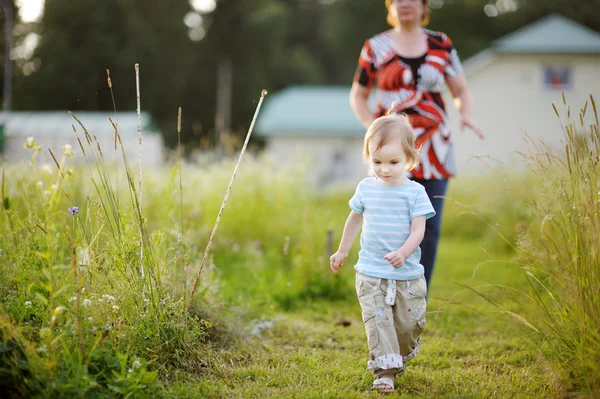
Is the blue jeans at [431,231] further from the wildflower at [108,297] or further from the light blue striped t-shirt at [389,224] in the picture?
the wildflower at [108,297]

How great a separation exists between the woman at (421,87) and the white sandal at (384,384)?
1021 millimetres

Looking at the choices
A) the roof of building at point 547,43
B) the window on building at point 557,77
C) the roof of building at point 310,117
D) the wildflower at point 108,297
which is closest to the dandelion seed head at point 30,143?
the wildflower at point 108,297

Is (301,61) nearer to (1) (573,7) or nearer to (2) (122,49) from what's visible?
(2) (122,49)

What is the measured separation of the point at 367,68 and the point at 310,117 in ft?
70.2

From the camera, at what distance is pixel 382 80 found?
11.8 ft

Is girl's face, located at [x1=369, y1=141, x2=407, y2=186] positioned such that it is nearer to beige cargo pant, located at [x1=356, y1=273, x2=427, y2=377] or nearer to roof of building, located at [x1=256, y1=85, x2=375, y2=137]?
beige cargo pant, located at [x1=356, y1=273, x2=427, y2=377]

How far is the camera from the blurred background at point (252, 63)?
22.5 metres

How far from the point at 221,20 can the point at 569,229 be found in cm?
3259

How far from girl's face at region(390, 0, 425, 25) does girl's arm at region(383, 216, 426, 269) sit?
1.50 meters

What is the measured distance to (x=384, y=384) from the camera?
8.59 ft

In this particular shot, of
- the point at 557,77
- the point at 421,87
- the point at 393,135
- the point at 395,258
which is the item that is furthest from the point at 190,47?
the point at 395,258

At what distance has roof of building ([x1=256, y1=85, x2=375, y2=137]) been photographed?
2441 cm

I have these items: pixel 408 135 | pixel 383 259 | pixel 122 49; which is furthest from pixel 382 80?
pixel 122 49

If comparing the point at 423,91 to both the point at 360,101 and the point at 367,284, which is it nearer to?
the point at 360,101
